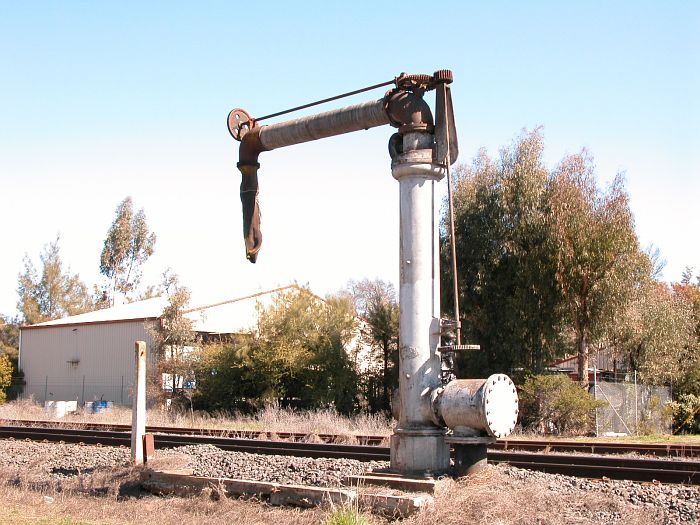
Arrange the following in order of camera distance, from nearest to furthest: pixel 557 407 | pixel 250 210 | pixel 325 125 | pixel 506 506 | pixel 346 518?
pixel 346 518 → pixel 506 506 → pixel 325 125 → pixel 250 210 → pixel 557 407

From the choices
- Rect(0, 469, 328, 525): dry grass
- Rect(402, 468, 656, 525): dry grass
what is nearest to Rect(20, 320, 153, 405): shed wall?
Rect(0, 469, 328, 525): dry grass

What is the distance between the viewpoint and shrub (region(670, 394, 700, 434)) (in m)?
29.3

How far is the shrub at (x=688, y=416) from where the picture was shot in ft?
Answer: 96.2

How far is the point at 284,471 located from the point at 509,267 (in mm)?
17629

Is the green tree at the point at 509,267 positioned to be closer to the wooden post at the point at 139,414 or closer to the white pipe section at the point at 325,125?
the wooden post at the point at 139,414

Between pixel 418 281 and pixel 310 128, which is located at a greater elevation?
pixel 310 128

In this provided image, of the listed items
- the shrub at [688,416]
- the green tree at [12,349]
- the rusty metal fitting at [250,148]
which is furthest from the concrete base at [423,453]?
the green tree at [12,349]

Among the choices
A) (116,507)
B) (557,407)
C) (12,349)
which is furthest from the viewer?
(12,349)

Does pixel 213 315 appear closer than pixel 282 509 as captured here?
No

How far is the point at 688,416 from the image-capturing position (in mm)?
29406

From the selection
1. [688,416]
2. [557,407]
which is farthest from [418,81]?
[688,416]

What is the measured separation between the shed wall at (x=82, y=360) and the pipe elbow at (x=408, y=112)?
27.1 metres

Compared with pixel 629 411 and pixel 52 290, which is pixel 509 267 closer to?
pixel 629 411

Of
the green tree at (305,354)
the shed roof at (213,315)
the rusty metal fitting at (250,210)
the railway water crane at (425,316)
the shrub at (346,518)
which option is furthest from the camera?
the shed roof at (213,315)
